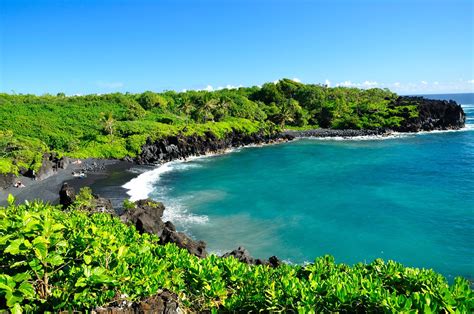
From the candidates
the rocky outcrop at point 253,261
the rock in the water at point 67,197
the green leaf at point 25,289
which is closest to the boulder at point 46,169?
the rock in the water at point 67,197

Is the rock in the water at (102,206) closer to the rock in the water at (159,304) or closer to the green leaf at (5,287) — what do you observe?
the rock in the water at (159,304)

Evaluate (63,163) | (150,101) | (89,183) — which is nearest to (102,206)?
(89,183)

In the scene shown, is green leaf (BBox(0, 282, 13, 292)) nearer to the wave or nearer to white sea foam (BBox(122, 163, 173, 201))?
the wave

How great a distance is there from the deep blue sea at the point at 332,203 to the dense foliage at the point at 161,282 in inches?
697

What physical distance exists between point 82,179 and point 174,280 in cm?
4533

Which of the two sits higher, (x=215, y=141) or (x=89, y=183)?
(x=215, y=141)

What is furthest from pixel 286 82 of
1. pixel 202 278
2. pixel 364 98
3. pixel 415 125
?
pixel 202 278

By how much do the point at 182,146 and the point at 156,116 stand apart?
21.5 metres

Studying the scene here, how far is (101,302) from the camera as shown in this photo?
7691mm

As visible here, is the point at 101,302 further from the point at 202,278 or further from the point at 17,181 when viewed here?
the point at 17,181

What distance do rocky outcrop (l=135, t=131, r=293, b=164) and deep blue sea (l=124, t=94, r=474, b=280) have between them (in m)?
4.18

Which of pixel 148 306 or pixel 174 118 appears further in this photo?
pixel 174 118

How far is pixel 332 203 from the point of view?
39.6 meters

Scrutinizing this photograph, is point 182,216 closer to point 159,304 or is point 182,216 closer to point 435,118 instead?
point 159,304
